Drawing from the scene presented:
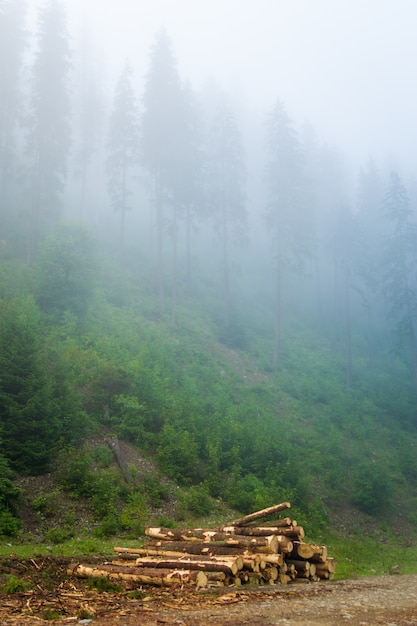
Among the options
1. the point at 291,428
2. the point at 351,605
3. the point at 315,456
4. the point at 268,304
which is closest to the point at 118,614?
the point at 351,605

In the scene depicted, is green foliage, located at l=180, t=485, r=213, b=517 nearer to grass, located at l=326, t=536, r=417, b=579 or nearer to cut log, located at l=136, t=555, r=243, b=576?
grass, located at l=326, t=536, r=417, b=579

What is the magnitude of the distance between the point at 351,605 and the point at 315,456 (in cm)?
1425

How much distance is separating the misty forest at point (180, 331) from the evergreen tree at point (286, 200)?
0.17 metres

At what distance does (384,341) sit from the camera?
47.8 metres

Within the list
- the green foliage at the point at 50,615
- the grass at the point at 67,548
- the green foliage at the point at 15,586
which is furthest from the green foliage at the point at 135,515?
the green foliage at the point at 50,615

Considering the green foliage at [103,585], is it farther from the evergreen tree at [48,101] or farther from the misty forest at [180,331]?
the evergreen tree at [48,101]

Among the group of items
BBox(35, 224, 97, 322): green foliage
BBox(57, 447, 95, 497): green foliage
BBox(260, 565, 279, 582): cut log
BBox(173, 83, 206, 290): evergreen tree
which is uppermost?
BBox(173, 83, 206, 290): evergreen tree

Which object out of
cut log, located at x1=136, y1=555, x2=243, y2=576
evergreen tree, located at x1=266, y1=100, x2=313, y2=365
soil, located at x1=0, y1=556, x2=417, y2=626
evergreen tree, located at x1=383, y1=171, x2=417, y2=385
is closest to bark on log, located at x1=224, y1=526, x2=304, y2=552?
soil, located at x1=0, y1=556, x2=417, y2=626

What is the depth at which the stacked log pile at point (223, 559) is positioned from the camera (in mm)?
8250

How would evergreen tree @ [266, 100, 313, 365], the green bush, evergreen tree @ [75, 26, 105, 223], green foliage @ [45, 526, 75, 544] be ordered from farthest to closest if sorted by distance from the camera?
evergreen tree @ [75, 26, 105, 223], evergreen tree @ [266, 100, 313, 365], green foliage @ [45, 526, 75, 544], the green bush

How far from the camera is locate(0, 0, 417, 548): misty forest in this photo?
14.5 meters

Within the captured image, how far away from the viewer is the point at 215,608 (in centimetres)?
686

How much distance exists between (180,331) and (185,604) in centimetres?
2327

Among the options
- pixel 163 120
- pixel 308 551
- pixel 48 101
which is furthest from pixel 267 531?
pixel 48 101
